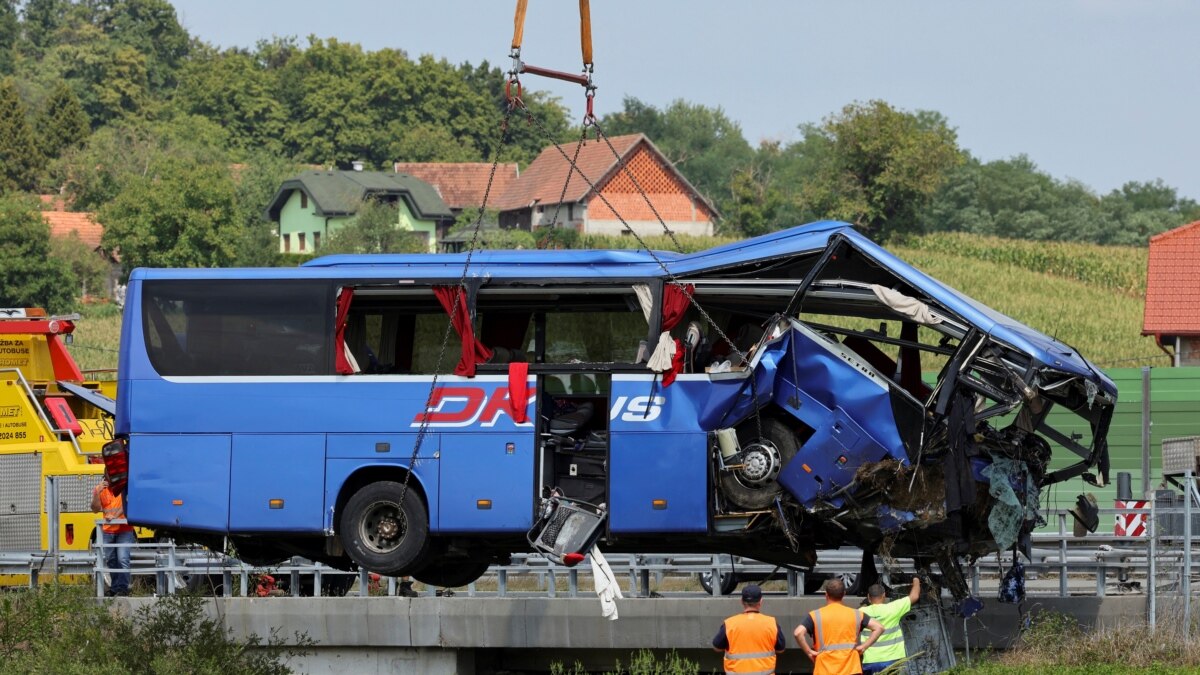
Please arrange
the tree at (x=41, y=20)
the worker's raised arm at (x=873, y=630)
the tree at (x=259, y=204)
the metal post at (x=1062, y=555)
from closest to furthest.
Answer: the worker's raised arm at (x=873, y=630), the metal post at (x=1062, y=555), the tree at (x=259, y=204), the tree at (x=41, y=20)

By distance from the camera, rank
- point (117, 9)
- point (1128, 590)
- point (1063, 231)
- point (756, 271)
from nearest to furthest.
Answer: point (756, 271)
point (1128, 590)
point (1063, 231)
point (117, 9)

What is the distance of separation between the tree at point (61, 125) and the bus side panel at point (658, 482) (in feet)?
338

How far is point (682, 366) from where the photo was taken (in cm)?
1545

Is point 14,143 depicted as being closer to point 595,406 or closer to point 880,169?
point 880,169

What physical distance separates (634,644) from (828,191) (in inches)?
2591

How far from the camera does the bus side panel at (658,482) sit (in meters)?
15.3

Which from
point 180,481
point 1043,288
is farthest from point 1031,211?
point 180,481

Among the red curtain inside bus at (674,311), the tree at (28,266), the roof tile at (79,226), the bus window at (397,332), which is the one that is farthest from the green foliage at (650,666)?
the roof tile at (79,226)

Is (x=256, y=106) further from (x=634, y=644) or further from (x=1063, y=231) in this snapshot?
(x=634, y=644)

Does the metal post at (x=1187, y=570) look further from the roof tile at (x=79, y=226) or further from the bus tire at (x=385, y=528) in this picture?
the roof tile at (x=79, y=226)

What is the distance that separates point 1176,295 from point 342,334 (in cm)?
3134

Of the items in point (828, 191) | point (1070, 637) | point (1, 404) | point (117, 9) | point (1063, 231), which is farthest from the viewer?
point (117, 9)

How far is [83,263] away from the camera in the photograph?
81.5 meters

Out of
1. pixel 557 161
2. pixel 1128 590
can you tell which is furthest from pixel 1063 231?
pixel 1128 590
